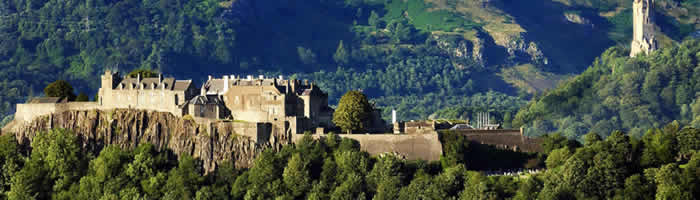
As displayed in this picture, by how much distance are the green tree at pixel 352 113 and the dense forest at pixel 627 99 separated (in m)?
63.5

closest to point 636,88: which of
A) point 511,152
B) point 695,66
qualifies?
point 695,66

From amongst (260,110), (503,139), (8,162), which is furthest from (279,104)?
(8,162)

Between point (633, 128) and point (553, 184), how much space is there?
77585 mm

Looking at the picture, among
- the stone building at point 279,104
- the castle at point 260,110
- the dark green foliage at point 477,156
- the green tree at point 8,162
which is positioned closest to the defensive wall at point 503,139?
the castle at point 260,110

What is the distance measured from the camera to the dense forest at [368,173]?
100438 mm

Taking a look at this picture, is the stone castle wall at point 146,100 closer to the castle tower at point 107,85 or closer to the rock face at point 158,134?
the castle tower at point 107,85

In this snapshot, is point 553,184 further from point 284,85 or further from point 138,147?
point 138,147


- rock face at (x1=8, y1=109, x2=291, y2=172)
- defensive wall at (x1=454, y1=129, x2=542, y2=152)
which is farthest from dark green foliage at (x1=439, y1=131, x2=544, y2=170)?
rock face at (x1=8, y1=109, x2=291, y2=172)

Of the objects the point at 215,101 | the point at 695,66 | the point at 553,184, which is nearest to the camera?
the point at 553,184

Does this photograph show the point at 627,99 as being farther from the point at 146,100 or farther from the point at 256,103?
the point at 146,100

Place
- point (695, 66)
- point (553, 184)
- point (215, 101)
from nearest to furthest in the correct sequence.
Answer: point (553, 184)
point (215, 101)
point (695, 66)

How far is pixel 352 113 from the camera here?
106938 mm

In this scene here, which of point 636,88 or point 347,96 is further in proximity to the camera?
point 636,88

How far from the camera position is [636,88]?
186625mm
